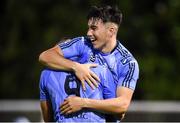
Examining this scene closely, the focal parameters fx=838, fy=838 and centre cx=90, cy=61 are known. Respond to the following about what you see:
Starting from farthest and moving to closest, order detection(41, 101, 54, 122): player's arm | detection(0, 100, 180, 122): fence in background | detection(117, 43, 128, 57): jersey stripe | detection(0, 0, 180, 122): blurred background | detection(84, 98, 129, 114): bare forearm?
detection(0, 0, 180, 122): blurred background → detection(0, 100, 180, 122): fence in background → detection(41, 101, 54, 122): player's arm → detection(117, 43, 128, 57): jersey stripe → detection(84, 98, 129, 114): bare forearm

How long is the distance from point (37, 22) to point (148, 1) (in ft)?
7.09

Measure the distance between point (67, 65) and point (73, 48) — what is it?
4.7 inches

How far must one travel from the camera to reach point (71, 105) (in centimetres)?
474

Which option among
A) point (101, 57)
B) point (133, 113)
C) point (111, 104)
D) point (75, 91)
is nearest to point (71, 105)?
point (75, 91)

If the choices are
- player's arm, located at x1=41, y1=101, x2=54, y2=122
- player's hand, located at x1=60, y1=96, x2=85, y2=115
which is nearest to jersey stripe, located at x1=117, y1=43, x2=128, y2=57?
player's hand, located at x1=60, y1=96, x2=85, y2=115

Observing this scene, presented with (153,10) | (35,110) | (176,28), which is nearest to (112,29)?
(35,110)

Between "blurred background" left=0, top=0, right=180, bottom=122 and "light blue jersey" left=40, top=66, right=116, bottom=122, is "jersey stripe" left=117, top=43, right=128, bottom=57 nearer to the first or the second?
"light blue jersey" left=40, top=66, right=116, bottom=122

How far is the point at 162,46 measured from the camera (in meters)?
15.6

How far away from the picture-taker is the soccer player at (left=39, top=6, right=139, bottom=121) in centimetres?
475

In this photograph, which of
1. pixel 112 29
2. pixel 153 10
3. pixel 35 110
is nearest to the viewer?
pixel 112 29

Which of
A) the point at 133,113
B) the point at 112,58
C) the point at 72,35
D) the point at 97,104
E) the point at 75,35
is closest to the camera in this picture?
the point at 97,104

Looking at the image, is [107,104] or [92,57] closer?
[107,104]

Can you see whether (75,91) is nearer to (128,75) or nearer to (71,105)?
(71,105)

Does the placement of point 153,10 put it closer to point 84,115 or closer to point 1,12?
point 1,12
